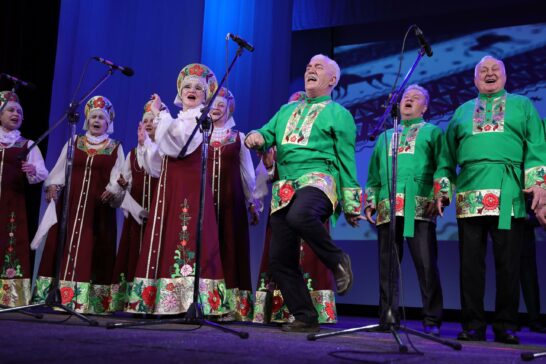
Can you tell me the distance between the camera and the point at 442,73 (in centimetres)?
624

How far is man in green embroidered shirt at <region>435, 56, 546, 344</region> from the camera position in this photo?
3408 mm

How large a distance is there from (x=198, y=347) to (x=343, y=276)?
2.94ft

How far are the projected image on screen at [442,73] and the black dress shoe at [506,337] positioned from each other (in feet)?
8.52

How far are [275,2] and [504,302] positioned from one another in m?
4.36

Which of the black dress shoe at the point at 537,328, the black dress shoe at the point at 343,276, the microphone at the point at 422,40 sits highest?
the microphone at the point at 422,40

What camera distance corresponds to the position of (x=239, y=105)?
6734 mm

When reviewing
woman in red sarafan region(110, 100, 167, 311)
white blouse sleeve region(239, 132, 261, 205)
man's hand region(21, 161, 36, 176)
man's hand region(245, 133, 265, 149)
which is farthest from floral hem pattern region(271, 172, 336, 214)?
man's hand region(21, 161, 36, 176)

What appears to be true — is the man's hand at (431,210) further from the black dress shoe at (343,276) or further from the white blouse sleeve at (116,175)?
the white blouse sleeve at (116,175)

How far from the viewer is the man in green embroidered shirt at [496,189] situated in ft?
11.2

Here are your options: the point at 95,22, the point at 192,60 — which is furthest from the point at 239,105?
the point at 95,22

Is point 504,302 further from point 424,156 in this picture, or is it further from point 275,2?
point 275,2

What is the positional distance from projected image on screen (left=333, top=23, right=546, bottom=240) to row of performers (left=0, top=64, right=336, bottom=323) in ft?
6.63

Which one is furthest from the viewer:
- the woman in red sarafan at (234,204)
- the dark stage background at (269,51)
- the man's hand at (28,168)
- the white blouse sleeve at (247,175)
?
the dark stage background at (269,51)

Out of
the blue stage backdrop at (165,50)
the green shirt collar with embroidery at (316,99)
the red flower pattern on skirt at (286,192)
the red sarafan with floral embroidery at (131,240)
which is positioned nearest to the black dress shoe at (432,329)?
the red flower pattern on skirt at (286,192)
